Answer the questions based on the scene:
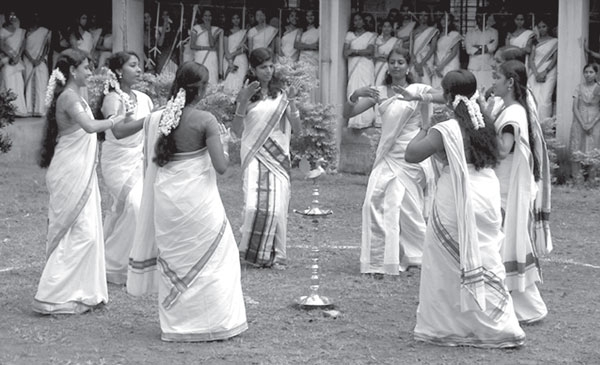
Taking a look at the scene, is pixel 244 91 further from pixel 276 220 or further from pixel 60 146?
pixel 60 146

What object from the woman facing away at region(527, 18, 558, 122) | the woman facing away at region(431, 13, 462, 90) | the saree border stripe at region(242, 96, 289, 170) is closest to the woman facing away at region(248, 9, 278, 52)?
the woman facing away at region(431, 13, 462, 90)

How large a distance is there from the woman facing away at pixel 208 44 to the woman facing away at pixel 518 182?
12878 millimetres

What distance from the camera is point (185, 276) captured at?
7859mm

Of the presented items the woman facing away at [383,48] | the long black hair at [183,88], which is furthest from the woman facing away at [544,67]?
the long black hair at [183,88]

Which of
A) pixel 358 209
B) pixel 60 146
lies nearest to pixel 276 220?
→ pixel 60 146

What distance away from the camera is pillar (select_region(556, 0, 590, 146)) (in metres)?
17.5

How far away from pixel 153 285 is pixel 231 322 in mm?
659

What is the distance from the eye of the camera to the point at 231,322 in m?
7.92

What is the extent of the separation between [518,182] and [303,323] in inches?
72.9

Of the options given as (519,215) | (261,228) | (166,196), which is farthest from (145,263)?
(261,228)

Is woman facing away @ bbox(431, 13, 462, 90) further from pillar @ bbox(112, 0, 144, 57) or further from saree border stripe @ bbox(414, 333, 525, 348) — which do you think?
saree border stripe @ bbox(414, 333, 525, 348)

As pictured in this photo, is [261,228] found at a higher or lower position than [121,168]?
lower

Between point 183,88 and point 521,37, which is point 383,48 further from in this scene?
point 183,88

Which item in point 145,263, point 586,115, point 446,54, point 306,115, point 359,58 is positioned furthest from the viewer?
point 359,58
